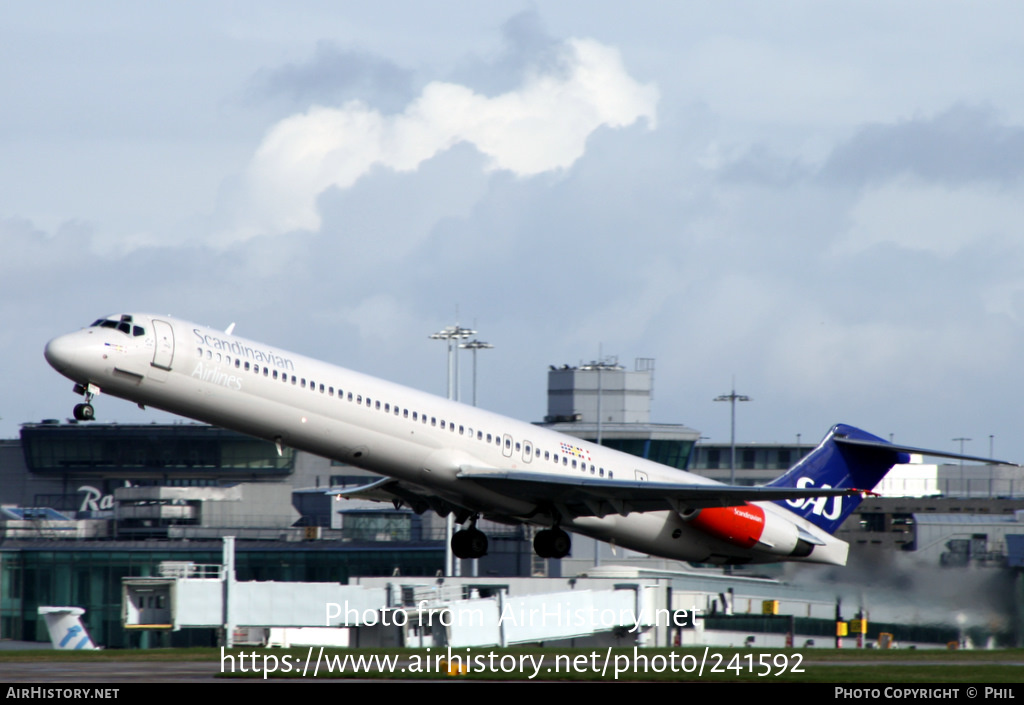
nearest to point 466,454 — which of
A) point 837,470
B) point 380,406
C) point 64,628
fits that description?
point 380,406

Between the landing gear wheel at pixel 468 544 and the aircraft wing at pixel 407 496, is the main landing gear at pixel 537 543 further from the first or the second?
the aircraft wing at pixel 407 496

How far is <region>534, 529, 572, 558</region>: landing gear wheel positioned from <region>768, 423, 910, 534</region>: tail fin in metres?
8.91

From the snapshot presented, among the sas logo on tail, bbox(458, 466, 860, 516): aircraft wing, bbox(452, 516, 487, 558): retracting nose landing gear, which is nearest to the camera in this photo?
bbox(458, 466, 860, 516): aircraft wing

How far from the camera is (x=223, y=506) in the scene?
321 feet

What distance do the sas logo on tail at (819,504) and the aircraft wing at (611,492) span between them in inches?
276

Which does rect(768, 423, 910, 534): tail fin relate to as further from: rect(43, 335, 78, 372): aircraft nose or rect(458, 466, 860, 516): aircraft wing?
rect(43, 335, 78, 372): aircraft nose

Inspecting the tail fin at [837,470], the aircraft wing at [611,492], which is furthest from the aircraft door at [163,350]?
the tail fin at [837,470]

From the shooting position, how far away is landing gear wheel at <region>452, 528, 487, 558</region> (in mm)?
39562

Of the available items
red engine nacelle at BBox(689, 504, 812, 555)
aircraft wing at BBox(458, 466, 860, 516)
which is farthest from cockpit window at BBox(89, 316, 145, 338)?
red engine nacelle at BBox(689, 504, 812, 555)

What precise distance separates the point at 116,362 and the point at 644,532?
54.5 ft

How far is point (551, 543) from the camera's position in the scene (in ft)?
128

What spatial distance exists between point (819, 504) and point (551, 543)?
1057 centimetres

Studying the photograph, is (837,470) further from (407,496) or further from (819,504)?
(407,496)
